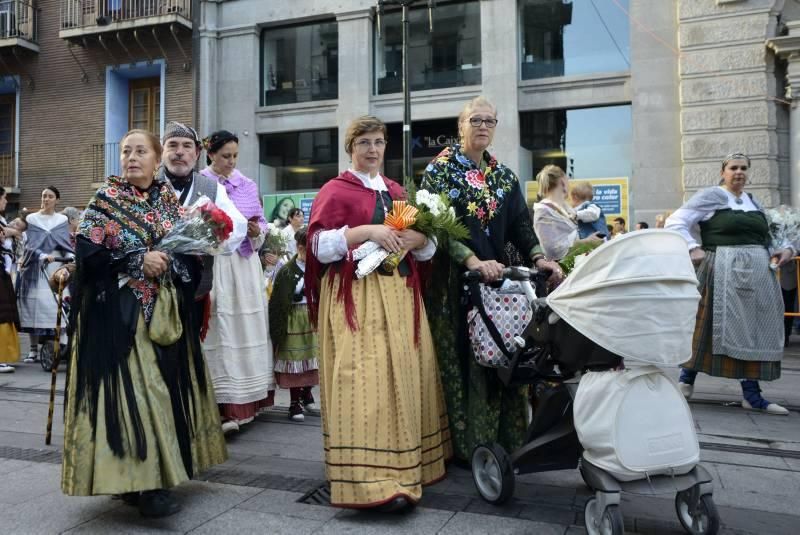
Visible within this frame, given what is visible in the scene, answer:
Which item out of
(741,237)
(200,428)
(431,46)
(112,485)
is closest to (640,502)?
(200,428)

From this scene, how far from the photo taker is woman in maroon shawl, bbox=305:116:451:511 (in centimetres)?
346

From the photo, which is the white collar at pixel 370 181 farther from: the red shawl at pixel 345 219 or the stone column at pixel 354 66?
the stone column at pixel 354 66

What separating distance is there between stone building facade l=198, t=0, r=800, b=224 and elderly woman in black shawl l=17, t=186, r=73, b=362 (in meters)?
8.45

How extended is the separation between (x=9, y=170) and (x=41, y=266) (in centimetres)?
1350

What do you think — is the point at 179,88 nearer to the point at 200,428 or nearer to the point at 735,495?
the point at 200,428

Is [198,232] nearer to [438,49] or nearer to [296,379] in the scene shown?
[296,379]

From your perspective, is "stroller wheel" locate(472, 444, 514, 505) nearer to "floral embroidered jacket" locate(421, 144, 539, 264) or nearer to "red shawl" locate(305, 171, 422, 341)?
"red shawl" locate(305, 171, 422, 341)

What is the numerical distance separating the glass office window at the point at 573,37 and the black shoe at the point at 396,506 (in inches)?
510

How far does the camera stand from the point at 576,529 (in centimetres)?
320

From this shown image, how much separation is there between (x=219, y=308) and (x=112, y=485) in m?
2.04

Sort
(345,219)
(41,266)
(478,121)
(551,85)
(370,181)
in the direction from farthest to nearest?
1. (551,85)
2. (41,266)
3. (478,121)
4. (370,181)
5. (345,219)

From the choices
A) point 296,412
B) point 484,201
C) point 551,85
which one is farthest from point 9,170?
point 484,201

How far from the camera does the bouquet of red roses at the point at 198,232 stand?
353 centimetres

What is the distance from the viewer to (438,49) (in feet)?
52.3
